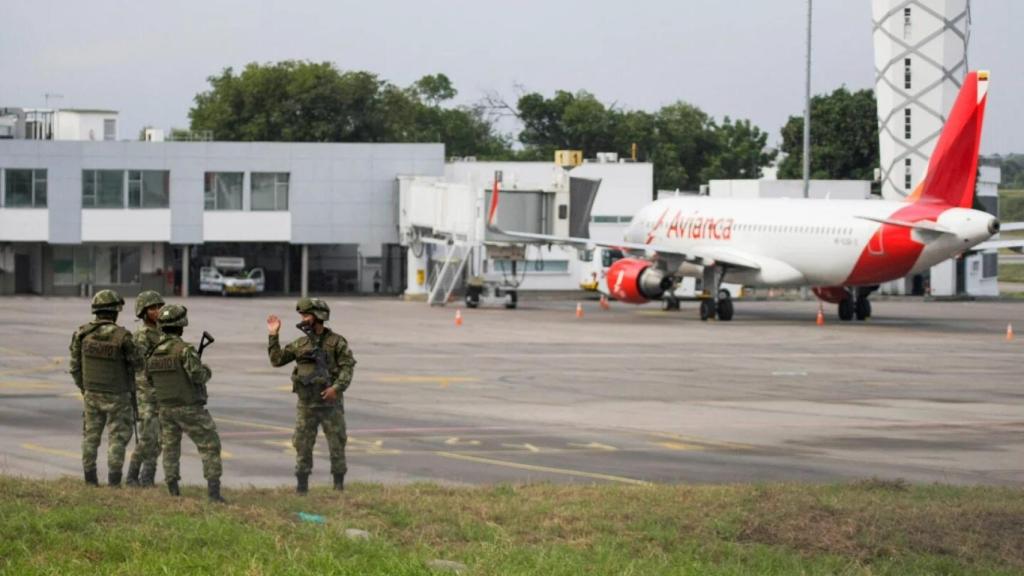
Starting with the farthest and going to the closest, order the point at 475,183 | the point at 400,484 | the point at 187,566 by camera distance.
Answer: the point at 475,183, the point at 400,484, the point at 187,566

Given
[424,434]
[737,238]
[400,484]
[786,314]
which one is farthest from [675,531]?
[786,314]

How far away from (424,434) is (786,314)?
3721cm

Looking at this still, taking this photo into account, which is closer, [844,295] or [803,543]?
[803,543]

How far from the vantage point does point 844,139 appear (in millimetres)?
120188

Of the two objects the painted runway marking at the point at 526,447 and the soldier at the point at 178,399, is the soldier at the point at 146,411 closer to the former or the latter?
the soldier at the point at 178,399

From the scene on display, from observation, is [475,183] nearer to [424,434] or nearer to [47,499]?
[424,434]

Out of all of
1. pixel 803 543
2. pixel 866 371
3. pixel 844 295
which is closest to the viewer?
pixel 803 543

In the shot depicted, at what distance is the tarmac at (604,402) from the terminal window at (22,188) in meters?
17.9

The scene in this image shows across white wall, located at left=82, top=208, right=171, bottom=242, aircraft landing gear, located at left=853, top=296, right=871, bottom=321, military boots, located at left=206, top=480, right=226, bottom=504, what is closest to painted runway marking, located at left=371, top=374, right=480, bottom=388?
military boots, located at left=206, top=480, right=226, bottom=504

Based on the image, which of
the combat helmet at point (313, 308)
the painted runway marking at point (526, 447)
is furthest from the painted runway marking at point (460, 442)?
→ the combat helmet at point (313, 308)

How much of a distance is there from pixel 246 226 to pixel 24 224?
30.8 feet

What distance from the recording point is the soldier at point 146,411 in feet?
53.2

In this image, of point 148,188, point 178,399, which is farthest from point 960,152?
point 148,188

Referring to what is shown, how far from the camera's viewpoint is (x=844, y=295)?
54.3m
